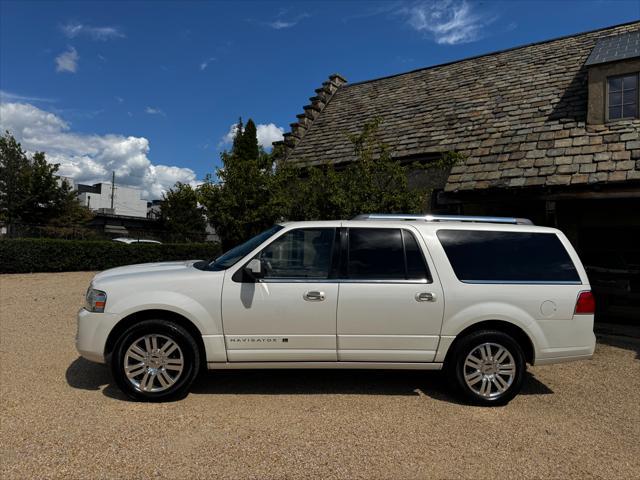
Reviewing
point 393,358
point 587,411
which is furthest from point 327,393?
point 587,411

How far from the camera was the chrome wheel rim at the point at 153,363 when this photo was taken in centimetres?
421

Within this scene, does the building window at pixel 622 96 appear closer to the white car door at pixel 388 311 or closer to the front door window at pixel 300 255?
the white car door at pixel 388 311

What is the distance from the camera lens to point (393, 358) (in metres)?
4.39

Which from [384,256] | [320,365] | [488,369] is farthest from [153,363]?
[488,369]

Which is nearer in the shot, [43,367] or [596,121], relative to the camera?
[43,367]

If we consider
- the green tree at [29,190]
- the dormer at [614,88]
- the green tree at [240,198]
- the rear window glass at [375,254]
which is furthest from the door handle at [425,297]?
the green tree at [29,190]

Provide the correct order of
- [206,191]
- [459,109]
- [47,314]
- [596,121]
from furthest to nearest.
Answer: [459,109] < [206,191] < [596,121] < [47,314]

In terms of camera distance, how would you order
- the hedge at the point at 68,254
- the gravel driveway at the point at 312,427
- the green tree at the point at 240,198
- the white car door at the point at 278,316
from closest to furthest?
1. the gravel driveway at the point at 312,427
2. the white car door at the point at 278,316
3. the green tree at the point at 240,198
4. the hedge at the point at 68,254

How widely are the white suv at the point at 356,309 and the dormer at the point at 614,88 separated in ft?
20.9

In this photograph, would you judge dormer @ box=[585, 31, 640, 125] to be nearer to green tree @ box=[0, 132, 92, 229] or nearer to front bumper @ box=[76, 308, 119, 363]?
front bumper @ box=[76, 308, 119, 363]

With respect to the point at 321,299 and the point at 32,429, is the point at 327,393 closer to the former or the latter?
the point at 321,299

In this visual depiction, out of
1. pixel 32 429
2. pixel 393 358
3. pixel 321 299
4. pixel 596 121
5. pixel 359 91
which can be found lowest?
pixel 32 429

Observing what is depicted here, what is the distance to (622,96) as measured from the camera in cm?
934

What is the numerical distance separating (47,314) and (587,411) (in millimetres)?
Answer: 9100
